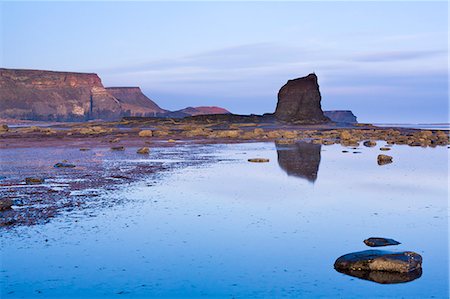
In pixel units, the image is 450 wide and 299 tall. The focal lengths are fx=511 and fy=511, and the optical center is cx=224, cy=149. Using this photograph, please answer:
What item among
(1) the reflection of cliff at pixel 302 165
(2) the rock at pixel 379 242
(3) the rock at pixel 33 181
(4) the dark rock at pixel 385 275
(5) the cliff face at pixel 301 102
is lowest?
(4) the dark rock at pixel 385 275

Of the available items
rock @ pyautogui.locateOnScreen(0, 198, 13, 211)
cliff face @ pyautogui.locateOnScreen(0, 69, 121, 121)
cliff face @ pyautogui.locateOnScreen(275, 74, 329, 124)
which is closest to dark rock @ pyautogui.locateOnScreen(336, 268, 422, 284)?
rock @ pyautogui.locateOnScreen(0, 198, 13, 211)

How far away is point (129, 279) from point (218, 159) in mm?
18011

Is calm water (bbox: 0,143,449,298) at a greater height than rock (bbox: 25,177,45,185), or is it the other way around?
rock (bbox: 25,177,45,185)

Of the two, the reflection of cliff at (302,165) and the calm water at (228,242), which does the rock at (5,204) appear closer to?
the calm water at (228,242)

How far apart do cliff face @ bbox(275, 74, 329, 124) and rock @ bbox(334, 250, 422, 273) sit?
314 feet

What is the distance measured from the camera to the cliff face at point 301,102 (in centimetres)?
10419

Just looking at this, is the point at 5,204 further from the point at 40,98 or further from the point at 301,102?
the point at 40,98

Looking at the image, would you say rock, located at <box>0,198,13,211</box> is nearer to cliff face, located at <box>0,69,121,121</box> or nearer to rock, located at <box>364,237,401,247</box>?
rock, located at <box>364,237,401,247</box>

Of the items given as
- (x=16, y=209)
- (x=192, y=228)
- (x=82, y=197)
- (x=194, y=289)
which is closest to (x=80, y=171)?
(x=82, y=197)

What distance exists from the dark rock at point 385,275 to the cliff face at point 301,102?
3784 inches

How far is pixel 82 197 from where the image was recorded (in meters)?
13.1

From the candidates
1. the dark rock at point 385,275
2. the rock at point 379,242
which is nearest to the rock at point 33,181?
the rock at point 379,242

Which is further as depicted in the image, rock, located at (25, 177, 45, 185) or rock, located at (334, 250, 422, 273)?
rock, located at (25, 177, 45, 185)

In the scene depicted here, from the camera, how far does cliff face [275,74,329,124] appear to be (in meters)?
104
